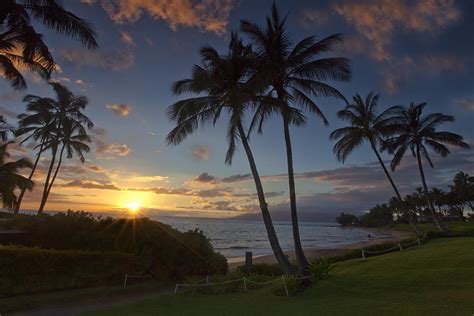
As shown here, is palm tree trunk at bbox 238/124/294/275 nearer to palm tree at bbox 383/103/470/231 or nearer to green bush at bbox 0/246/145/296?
green bush at bbox 0/246/145/296

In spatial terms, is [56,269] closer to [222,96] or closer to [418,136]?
[222,96]

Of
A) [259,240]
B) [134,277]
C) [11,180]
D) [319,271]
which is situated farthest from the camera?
[259,240]

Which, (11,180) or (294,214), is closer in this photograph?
(294,214)

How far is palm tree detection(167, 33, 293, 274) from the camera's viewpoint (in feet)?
45.6

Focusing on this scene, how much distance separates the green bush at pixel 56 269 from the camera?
11.5 m

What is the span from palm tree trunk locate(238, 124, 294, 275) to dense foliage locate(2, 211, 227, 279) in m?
6.41

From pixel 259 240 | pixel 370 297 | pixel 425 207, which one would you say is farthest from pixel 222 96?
pixel 425 207

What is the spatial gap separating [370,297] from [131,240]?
12.7 meters

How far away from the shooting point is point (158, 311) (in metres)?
9.50

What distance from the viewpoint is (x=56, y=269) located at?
12805mm

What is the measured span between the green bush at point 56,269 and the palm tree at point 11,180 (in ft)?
55.7

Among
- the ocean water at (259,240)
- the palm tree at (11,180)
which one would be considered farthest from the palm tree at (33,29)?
the ocean water at (259,240)

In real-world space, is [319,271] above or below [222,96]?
below

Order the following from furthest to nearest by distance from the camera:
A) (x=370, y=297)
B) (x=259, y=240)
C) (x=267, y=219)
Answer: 1. (x=259, y=240)
2. (x=267, y=219)
3. (x=370, y=297)
